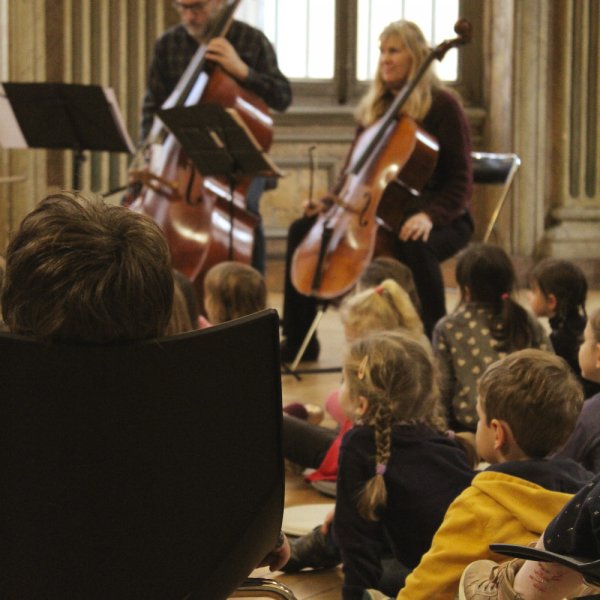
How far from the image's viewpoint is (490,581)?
54.7 inches

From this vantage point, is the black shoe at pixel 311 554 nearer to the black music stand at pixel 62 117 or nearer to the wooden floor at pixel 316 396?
the wooden floor at pixel 316 396

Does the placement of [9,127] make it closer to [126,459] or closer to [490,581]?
[490,581]

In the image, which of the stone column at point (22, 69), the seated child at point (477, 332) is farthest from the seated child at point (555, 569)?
the stone column at point (22, 69)

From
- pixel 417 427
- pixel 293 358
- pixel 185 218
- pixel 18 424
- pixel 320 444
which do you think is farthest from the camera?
pixel 293 358

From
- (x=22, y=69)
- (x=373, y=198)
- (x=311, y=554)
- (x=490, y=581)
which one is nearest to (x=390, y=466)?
(x=311, y=554)

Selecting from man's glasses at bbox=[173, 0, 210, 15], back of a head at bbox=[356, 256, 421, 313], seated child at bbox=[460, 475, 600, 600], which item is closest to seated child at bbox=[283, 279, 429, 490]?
back of a head at bbox=[356, 256, 421, 313]

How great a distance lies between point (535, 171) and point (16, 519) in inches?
247

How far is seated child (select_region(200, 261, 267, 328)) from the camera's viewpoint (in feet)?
10.6

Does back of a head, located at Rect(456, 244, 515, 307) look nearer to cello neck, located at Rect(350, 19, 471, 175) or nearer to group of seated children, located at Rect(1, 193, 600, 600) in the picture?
group of seated children, located at Rect(1, 193, 600, 600)

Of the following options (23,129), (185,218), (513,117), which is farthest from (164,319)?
(513,117)

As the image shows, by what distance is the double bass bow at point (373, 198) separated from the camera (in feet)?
13.1

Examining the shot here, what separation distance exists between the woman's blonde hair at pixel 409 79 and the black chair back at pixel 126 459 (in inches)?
123

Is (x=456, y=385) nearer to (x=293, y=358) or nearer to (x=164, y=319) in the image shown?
(x=293, y=358)

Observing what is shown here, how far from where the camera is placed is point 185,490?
1120 mm
